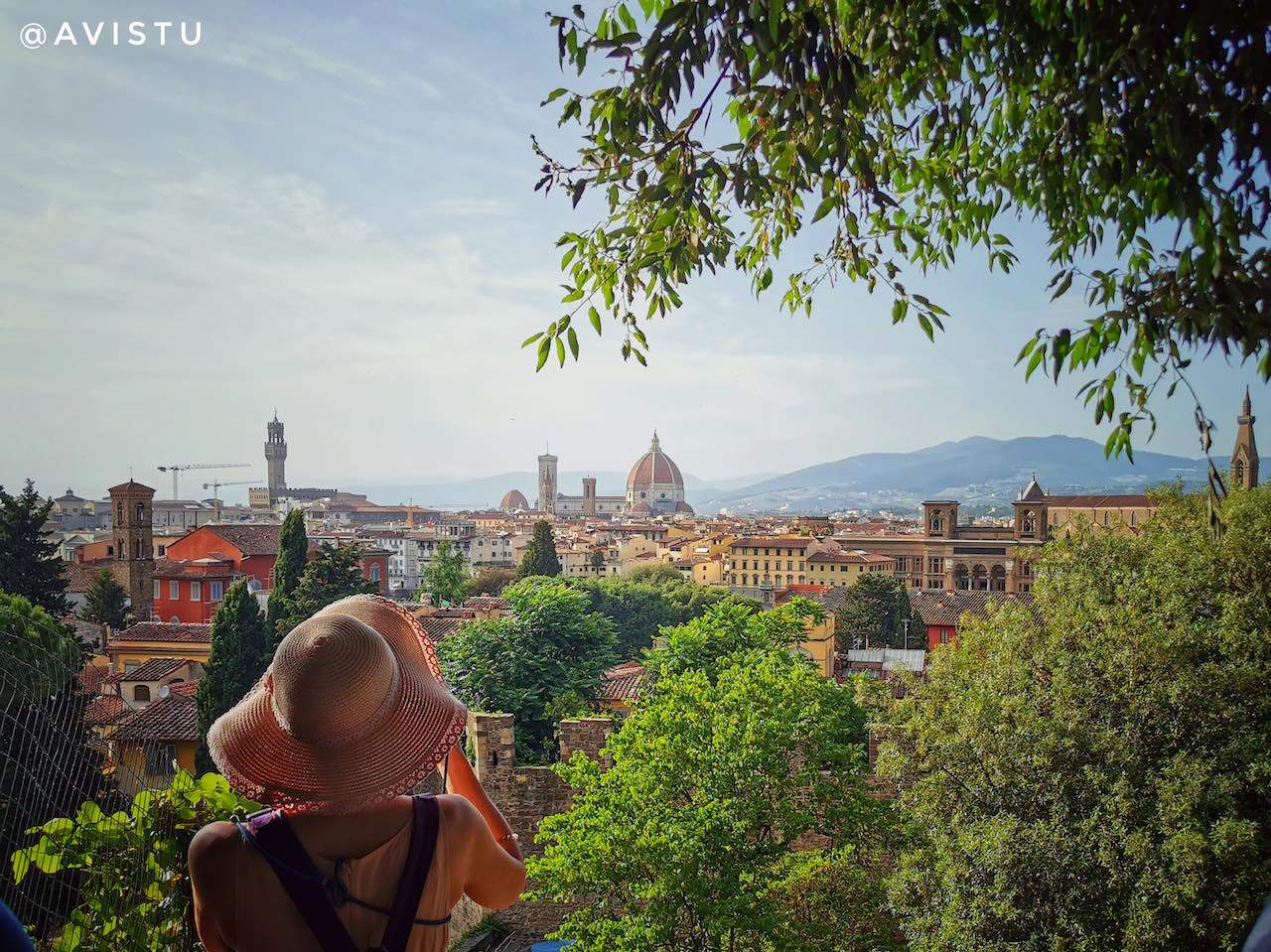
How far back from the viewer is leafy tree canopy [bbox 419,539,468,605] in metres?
40.3

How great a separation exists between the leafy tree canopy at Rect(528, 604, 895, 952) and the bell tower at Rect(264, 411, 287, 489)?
139m

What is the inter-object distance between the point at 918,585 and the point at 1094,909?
56.3 meters

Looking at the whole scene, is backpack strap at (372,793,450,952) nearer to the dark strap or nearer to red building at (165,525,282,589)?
the dark strap

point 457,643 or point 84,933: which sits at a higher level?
point 84,933

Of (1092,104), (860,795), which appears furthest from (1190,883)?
(1092,104)

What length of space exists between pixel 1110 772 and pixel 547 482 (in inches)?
A: 6220

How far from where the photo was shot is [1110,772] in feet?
25.2

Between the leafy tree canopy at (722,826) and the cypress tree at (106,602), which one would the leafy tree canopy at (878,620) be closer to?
the cypress tree at (106,602)

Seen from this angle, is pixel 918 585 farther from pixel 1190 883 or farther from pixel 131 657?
pixel 1190 883

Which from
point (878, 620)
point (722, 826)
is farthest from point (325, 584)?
point (878, 620)

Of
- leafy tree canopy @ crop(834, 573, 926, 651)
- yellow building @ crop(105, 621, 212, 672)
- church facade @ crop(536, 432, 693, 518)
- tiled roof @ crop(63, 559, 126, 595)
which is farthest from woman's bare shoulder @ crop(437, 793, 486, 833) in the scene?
church facade @ crop(536, 432, 693, 518)

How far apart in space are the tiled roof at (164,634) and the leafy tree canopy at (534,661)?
11529mm

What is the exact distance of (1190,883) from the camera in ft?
22.4

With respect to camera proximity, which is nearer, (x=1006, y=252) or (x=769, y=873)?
(x=1006, y=252)
